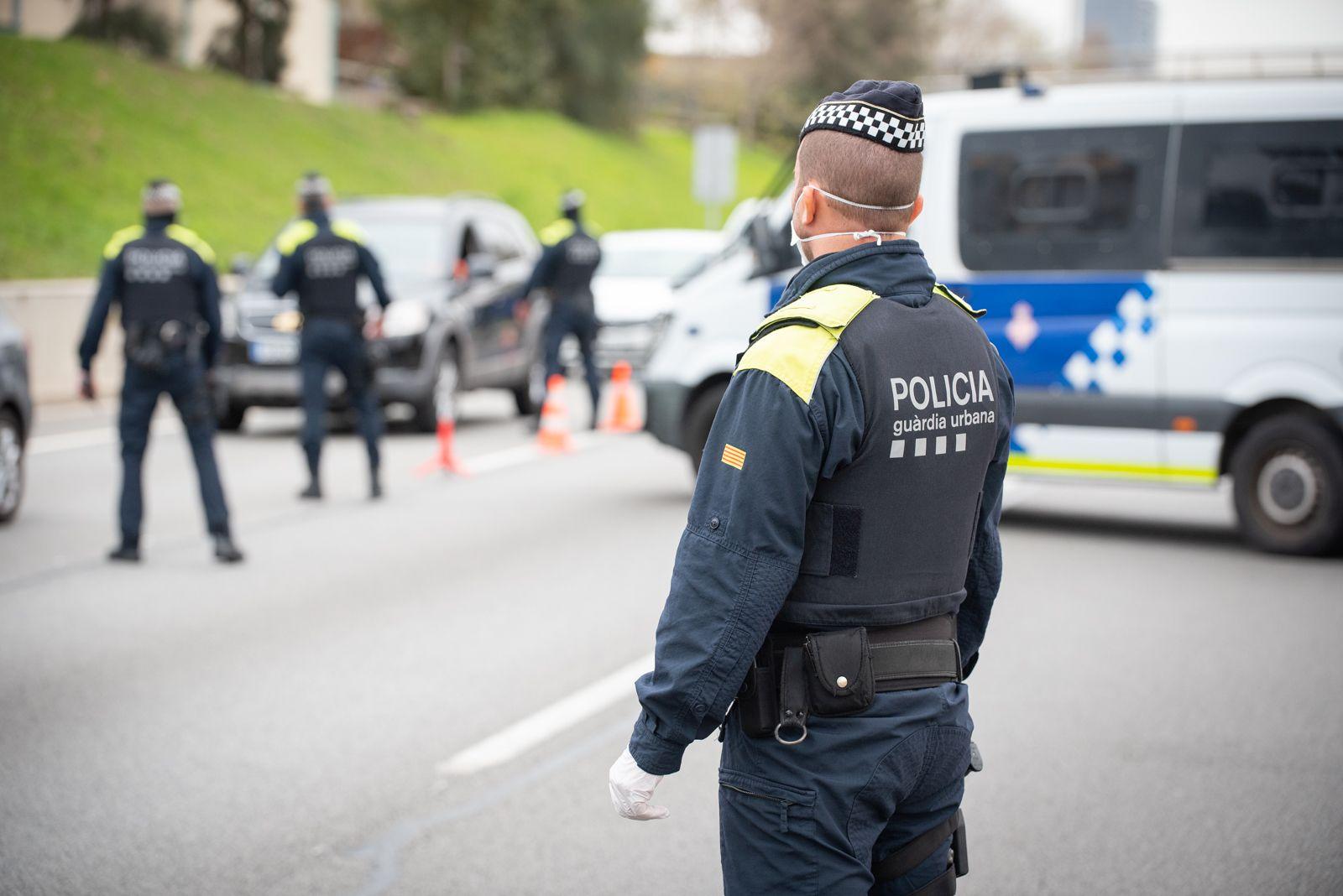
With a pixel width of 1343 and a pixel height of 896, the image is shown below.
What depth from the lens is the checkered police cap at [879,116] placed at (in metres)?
2.56

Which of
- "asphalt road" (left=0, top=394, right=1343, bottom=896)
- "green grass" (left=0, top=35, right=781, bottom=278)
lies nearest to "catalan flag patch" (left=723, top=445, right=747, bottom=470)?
"asphalt road" (left=0, top=394, right=1343, bottom=896)

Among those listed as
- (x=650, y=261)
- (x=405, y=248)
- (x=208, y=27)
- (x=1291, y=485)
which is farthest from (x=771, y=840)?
(x=208, y=27)

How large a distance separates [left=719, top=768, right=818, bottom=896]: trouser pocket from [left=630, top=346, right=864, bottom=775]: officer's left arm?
0.51 ft

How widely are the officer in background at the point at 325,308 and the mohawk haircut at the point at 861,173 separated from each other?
8.30 metres

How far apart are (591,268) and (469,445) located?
6.44 feet

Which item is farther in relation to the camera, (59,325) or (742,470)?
(59,325)

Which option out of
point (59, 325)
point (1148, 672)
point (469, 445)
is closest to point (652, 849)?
point (1148, 672)

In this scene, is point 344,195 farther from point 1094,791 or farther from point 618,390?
point 1094,791

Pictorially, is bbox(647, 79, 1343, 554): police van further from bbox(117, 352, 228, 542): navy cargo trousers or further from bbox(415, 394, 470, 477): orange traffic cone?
bbox(117, 352, 228, 542): navy cargo trousers

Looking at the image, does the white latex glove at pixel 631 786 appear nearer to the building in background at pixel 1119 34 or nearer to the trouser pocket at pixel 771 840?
the trouser pocket at pixel 771 840

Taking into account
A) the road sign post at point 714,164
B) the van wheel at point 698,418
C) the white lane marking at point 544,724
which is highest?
the road sign post at point 714,164

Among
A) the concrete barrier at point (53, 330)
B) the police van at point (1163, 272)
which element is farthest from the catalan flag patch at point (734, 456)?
the concrete barrier at point (53, 330)

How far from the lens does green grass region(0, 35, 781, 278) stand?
21.7 m

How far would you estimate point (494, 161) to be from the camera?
40688mm
